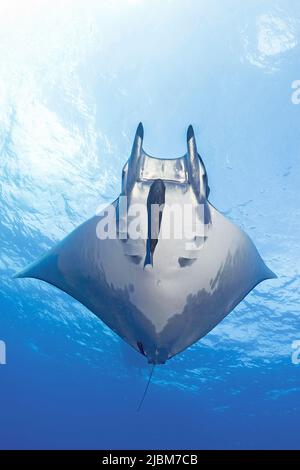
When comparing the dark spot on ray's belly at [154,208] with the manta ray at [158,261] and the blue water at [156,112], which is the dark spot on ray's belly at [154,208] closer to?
the manta ray at [158,261]

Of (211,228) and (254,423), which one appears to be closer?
(211,228)

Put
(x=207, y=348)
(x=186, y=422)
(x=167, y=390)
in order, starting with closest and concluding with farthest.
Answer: (x=207, y=348) < (x=167, y=390) < (x=186, y=422)

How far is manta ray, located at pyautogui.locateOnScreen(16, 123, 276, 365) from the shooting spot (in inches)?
132

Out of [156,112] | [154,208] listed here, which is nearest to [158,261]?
[154,208]

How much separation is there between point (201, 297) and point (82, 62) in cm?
883

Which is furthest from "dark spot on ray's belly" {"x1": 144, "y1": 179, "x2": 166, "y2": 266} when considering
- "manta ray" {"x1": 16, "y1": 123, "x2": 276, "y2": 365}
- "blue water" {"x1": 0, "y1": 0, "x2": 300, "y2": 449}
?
"blue water" {"x1": 0, "y1": 0, "x2": 300, "y2": 449}

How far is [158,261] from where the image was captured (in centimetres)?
339

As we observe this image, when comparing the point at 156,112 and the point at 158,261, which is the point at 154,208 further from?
the point at 156,112

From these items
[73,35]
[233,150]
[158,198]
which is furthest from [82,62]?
[158,198]

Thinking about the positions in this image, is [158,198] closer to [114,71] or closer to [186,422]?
[114,71]

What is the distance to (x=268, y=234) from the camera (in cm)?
1286

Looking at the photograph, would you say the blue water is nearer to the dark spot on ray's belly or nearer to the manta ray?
the manta ray

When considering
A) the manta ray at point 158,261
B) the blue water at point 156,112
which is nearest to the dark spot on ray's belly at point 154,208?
the manta ray at point 158,261

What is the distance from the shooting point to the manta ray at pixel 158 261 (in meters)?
3.35
